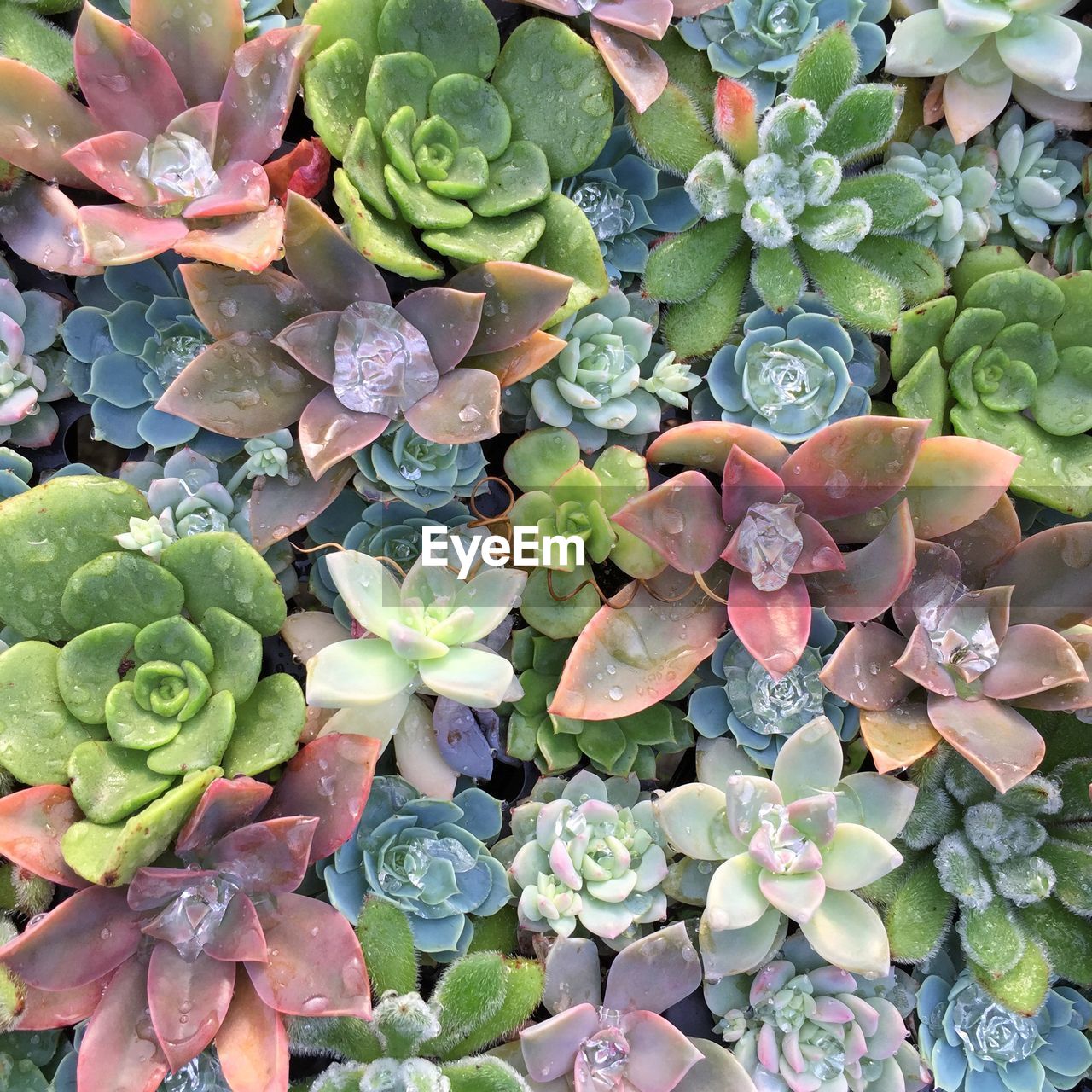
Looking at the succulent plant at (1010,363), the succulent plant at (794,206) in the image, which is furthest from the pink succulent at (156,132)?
the succulent plant at (1010,363)

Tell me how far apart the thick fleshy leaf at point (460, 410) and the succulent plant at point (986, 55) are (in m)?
0.69

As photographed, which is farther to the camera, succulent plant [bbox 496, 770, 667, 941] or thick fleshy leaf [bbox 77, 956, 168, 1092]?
succulent plant [bbox 496, 770, 667, 941]

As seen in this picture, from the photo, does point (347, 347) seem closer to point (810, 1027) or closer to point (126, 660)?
point (126, 660)

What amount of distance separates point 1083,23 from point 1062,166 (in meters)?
0.20

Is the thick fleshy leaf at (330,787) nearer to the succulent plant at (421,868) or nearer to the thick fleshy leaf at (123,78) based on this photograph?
the succulent plant at (421,868)

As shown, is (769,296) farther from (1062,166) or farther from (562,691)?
(562,691)

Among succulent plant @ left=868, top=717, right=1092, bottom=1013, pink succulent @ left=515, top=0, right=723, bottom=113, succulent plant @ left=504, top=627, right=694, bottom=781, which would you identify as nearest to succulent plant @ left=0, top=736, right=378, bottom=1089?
succulent plant @ left=504, top=627, right=694, bottom=781

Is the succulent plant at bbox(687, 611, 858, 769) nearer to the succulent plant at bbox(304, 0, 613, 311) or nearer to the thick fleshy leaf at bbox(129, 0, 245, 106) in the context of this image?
the succulent plant at bbox(304, 0, 613, 311)

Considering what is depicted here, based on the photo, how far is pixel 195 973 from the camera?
97 cm

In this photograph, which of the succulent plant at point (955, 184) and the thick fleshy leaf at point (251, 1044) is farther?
the succulent plant at point (955, 184)

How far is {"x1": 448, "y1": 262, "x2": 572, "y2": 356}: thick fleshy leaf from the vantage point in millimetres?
1045

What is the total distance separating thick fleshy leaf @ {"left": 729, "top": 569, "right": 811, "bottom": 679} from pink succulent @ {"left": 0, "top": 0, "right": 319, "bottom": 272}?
0.66 m

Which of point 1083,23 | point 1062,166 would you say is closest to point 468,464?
Result: point 1062,166

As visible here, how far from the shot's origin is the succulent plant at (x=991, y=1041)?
116 cm
